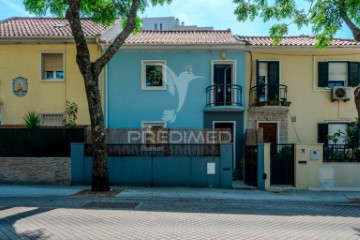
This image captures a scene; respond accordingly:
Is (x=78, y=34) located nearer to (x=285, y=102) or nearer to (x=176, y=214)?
(x=176, y=214)

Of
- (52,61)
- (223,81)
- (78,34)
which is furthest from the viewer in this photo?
(223,81)

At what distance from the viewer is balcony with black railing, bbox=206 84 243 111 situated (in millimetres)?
17562

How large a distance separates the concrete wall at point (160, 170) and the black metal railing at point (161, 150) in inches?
7.6

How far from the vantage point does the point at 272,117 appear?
17922mm

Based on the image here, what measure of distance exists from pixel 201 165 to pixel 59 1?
8.26m

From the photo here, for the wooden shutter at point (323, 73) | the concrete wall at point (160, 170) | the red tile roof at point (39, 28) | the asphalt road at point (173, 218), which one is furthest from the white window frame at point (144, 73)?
the wooden shutter at point (323, 73)

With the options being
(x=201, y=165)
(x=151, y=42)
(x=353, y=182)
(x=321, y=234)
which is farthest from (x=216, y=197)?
(x=151, y=42)

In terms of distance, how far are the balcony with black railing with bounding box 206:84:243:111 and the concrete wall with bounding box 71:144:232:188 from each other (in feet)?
12.4

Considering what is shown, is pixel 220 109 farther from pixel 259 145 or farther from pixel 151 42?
pixel 151 42

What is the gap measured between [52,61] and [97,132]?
734 centimetres

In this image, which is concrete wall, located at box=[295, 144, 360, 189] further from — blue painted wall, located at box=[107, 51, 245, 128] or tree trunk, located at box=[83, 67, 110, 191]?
tree trunk, located at box=[83, 67, 110, 191]

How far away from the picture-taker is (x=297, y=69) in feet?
59.8

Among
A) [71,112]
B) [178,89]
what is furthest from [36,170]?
[178,89]

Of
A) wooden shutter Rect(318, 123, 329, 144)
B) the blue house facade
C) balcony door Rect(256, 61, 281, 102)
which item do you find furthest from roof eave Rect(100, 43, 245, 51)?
wooden shutter Rect(318, 123, 329, 144)
